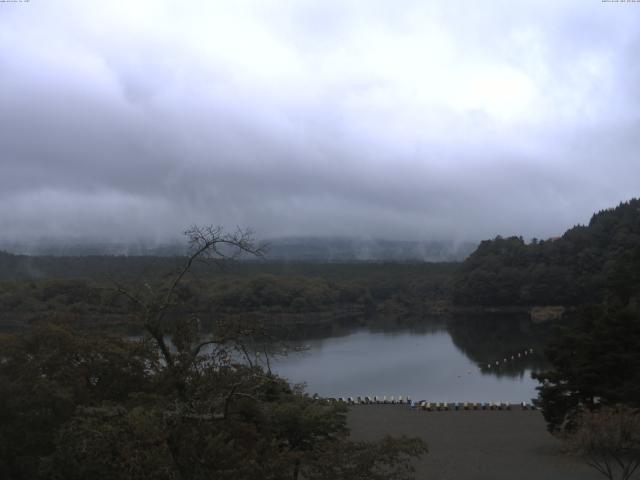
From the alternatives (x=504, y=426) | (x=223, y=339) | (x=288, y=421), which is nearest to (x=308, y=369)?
(x=504, y=426)

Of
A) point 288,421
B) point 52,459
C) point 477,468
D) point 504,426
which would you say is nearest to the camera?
point 52,459

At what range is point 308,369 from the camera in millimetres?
38094

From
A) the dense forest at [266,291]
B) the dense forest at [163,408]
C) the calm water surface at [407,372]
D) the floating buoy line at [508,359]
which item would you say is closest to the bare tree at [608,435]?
the dense forest at [163,408]

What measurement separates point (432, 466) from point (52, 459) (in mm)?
10489

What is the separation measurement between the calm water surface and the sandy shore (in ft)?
18.9

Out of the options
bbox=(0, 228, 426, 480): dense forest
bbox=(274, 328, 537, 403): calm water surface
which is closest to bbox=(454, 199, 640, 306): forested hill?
bbox=(274, 328, 537, 403): calm water surface

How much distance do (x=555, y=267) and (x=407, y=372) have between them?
40.6m

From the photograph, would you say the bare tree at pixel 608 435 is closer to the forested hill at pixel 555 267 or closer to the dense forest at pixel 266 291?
the dense forest at pixel 266 291

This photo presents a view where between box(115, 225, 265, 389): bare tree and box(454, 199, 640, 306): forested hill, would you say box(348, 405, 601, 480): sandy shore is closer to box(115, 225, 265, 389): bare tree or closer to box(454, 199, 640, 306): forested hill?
box(115, 225, 265, 389): bare tree

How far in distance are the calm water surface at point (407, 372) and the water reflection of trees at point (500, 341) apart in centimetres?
20

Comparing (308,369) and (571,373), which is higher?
(571,373)

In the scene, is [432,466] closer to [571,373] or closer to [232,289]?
[571,373]

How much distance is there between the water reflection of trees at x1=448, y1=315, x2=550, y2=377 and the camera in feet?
125

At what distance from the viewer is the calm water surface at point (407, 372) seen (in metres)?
31.0
